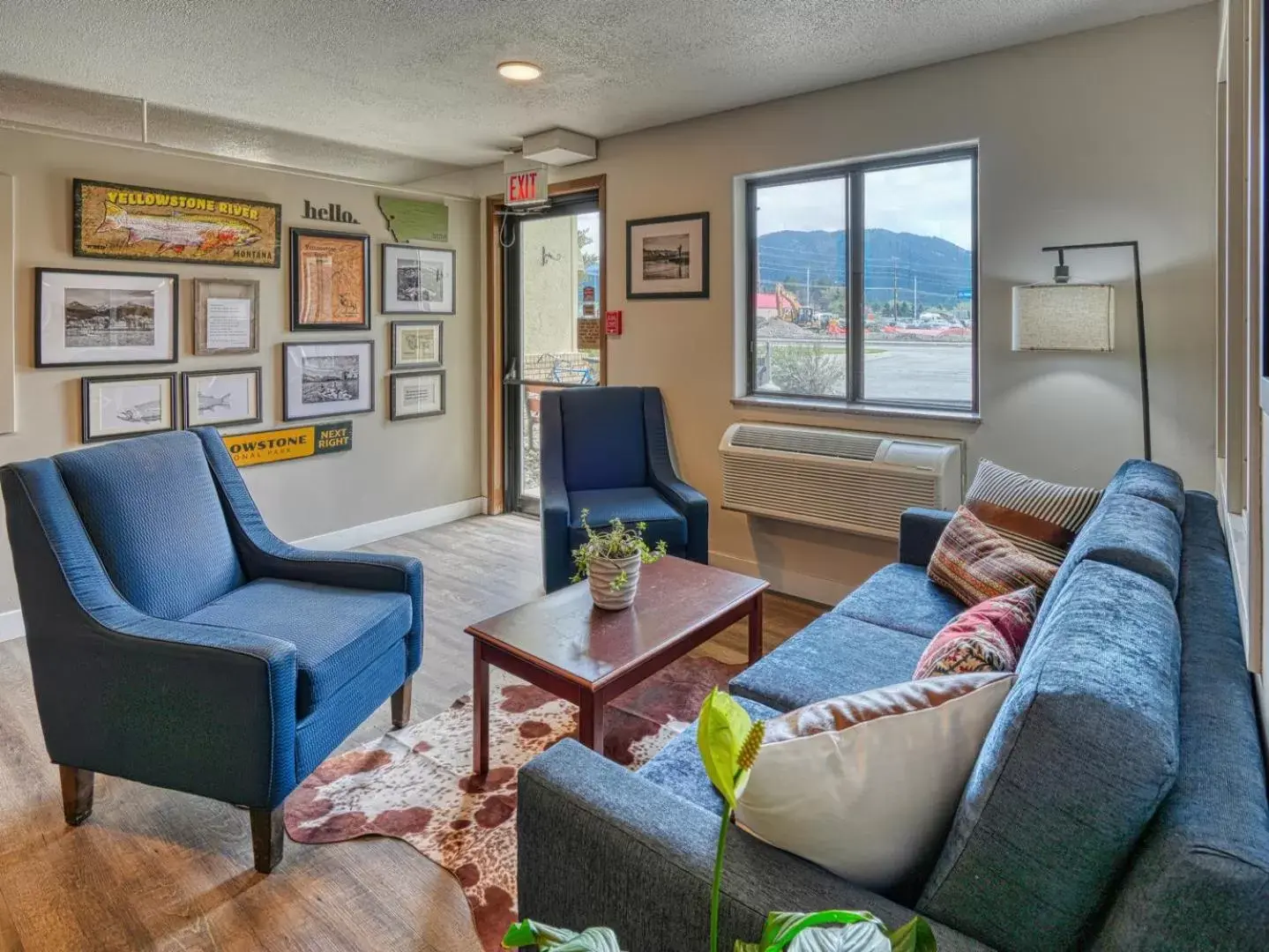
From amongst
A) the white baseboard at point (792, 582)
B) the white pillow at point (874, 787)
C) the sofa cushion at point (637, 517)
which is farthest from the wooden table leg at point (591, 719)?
the white baseboard at point (792, 582)

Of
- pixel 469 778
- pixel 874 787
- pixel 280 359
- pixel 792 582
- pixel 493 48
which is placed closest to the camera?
pixel 874 787

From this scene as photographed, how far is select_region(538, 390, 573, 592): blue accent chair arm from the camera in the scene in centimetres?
355

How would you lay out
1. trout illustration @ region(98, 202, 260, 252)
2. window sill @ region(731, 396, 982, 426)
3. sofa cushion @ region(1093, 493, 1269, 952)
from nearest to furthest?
1. sofa cushion @ region(1093, 493, 1269, 952)
2. window sill @ region(731, 396, 982, 426)
3. trout illustration @ region(98, 202, 260, 252)

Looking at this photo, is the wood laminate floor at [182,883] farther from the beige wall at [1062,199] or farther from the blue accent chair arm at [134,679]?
the beige wall at [1062,199]

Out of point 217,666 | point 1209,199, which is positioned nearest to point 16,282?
point 217,666

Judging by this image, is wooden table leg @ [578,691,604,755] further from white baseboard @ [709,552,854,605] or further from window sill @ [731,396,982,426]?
window sill @ [731,396,982,426]

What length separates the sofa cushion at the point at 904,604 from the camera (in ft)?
7.52

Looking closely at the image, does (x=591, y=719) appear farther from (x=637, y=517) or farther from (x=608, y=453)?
(x=608, y=453)

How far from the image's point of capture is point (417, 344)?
506 centimetres

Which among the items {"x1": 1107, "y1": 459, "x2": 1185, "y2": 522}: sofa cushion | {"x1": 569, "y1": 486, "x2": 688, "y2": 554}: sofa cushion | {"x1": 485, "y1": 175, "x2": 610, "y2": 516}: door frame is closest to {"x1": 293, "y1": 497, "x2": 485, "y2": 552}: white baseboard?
{"x1": 485, "y1": 175, "x2": 610, "y2": 516}: door frame

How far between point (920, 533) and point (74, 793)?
2762 millimetres

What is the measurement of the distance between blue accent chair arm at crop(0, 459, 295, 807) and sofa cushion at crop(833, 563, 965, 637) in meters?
1.64

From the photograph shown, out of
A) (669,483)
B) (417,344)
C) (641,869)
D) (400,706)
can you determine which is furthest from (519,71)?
(641,869)

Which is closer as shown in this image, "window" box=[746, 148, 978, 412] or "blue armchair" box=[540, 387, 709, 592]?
"window" box=[746, 148, 978, 412]
